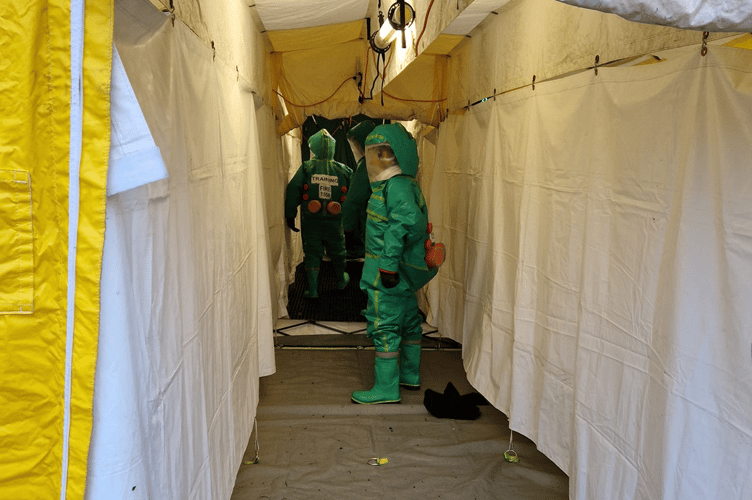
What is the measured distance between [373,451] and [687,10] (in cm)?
268

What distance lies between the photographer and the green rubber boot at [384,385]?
3619mm

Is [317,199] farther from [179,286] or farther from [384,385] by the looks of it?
[179,286]

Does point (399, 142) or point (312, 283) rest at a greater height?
point (399, 142)

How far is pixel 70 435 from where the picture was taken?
107 cm

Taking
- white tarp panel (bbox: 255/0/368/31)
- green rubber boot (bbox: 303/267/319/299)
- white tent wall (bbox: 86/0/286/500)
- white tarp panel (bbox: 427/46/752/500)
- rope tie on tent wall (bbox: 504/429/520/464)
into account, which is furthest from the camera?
green rubber boot (bbox: 303/267/319/299)

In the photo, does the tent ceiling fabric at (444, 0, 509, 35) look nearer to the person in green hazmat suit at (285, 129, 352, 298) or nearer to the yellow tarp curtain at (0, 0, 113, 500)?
the yellow tarp curtain at (0, 0, 113, 500)

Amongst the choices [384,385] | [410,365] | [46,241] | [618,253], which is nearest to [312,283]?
[410,365]

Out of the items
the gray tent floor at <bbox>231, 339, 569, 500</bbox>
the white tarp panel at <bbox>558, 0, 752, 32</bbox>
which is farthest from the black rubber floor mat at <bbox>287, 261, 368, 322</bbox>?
the white tarp panel at <bbox>558, 0, 752, 32</bbox>

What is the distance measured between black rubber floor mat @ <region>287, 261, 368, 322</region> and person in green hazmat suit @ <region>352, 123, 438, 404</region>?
1.72 metres

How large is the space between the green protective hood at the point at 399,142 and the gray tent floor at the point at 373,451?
1.60 m

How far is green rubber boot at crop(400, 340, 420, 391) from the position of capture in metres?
3.93

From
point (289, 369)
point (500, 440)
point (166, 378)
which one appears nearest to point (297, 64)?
point (289, 369)

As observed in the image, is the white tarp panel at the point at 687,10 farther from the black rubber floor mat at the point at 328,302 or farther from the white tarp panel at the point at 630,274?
the black rubber floor mat at the point at 328,302

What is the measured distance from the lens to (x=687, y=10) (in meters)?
1.06
